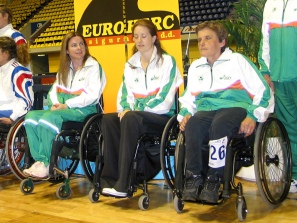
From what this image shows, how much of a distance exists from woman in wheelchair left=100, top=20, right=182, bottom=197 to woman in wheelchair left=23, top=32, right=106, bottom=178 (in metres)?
0.23

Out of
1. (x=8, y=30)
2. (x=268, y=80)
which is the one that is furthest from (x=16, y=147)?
(x=268, y=80)

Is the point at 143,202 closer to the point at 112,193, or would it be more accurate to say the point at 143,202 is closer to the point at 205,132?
the point at 112,193

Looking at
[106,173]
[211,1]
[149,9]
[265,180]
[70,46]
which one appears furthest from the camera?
[211,1]

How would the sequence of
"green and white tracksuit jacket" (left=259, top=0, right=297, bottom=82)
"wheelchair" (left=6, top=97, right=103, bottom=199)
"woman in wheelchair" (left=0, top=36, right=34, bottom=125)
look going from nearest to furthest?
"green and white tracksuit jacket" (left=259, top=0, right=297, bottom=82), "wheelchair" (left=6, top=97, right=103, bottom=199), "woman in wheelchair" (left=0, top=36, right=34, bottom=125)

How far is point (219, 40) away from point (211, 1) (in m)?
8.47

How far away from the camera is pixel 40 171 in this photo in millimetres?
2621

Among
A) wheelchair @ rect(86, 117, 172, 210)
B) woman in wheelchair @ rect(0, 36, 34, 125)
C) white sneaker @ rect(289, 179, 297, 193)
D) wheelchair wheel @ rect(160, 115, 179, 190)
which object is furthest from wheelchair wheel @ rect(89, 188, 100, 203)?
white sneaker @ rect(289, 179, 297, 193)

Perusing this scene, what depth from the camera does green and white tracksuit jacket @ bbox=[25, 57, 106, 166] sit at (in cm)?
264

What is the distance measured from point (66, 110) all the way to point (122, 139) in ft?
1.86

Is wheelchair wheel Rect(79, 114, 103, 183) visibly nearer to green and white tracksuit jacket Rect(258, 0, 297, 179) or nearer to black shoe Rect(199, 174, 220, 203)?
black shoe Rect(199, 174, 220, 203)

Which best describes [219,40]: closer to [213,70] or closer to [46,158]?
[213,70]

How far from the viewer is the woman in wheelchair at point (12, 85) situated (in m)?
3.08

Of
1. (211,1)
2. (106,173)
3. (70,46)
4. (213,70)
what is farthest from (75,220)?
(211,1)

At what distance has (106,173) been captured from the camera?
7.97 feet
